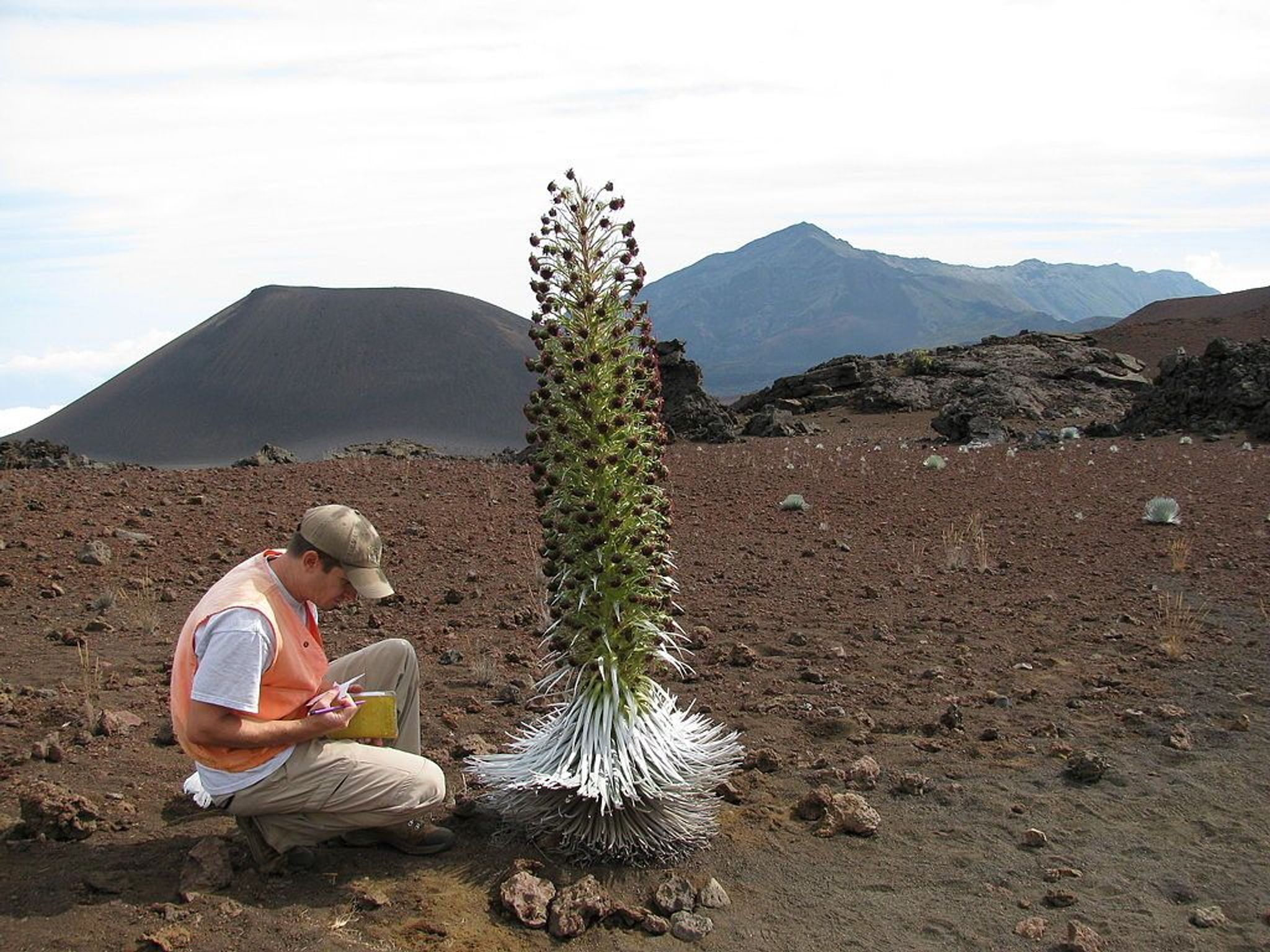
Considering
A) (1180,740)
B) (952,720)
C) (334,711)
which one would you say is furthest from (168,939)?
(1180,740)

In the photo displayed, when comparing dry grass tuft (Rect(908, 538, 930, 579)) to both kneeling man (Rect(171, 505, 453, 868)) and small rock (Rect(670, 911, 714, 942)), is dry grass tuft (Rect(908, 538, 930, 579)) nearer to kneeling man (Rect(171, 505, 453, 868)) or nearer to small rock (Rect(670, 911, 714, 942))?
small rock (Rect(670, 911, 714, 942))

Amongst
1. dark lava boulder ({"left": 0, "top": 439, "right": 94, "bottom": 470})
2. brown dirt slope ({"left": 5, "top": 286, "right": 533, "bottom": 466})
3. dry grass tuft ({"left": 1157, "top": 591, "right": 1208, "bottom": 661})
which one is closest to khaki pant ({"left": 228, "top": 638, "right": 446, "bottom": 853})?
dry grass tuft ({"left": 1157, "top": 591, "right": 1208, "bottom": 661})

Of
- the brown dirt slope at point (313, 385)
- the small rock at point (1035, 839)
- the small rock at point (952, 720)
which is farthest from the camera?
the brown dirt slope at point (313, 385)

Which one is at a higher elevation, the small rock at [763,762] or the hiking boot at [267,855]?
the hiking boot at [267,855]

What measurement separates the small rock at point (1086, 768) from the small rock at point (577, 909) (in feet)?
6.43

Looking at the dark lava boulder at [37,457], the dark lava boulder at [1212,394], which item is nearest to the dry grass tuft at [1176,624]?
the dark lava boulder at [37,457]

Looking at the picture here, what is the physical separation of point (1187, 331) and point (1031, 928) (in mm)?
40375

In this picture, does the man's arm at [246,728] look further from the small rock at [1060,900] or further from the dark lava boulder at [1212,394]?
the dark lava boulder at [1212,394]

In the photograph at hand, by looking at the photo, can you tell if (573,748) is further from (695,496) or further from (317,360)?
(317,360)

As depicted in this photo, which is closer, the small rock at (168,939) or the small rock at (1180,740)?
the small rock at (168,939)

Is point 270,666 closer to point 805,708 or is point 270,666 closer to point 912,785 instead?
point 912,785

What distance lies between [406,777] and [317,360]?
25371mm

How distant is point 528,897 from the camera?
3.27 metres

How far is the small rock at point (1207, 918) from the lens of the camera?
332 centimetres
